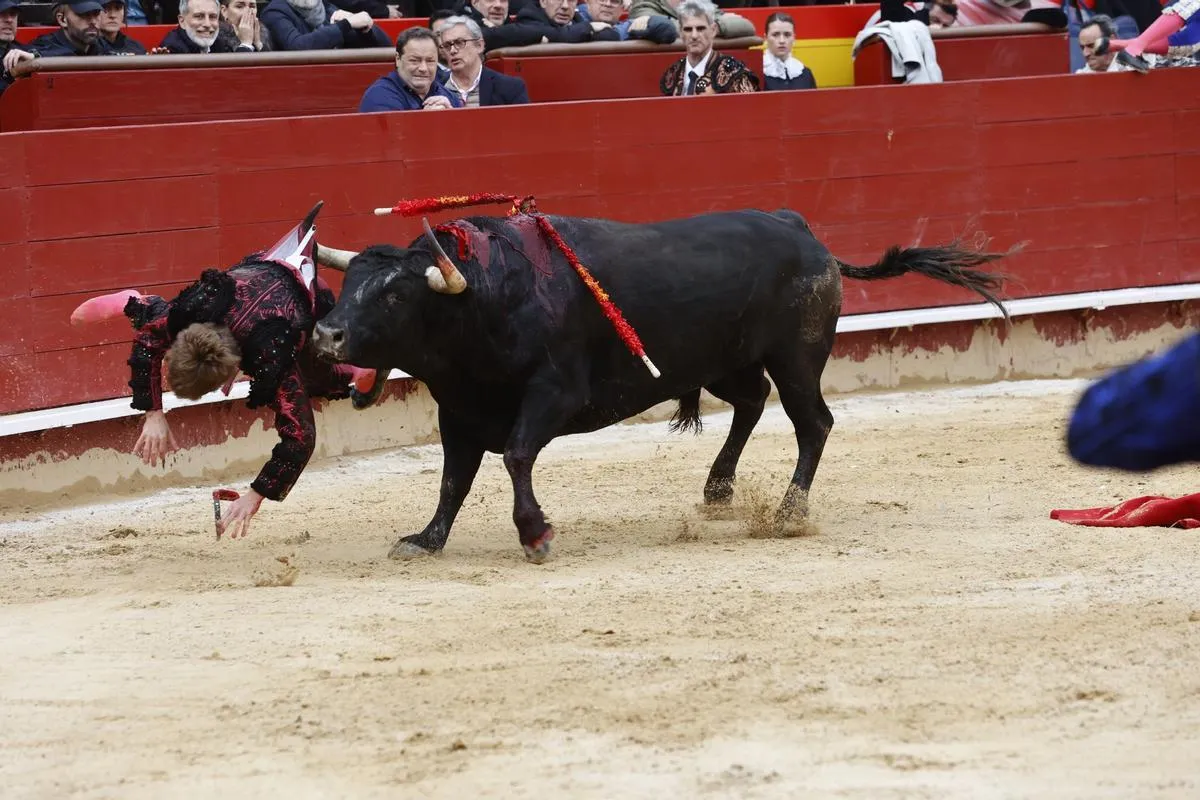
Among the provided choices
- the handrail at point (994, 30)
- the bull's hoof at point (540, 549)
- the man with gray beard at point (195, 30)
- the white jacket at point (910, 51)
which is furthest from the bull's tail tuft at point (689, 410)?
the handrail at point (994, 30)

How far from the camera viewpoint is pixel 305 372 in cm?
556

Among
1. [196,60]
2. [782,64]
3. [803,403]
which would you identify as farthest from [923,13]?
[803,403]

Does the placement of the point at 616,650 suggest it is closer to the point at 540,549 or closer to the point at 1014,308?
Result: the point at 540,549

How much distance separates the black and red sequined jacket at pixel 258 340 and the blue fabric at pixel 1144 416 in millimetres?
3516

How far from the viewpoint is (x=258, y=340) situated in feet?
17.1

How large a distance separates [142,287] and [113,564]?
68.3 inches

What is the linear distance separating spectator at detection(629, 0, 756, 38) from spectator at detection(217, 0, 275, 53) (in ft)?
6.32

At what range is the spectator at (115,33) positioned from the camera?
301 inches

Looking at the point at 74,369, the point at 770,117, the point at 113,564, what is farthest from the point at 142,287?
the point at 770,117

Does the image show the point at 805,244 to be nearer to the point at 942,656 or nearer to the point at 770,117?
the point at 942,656

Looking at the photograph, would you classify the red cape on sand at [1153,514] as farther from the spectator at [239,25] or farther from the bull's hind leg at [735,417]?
the spectator at [239,25]

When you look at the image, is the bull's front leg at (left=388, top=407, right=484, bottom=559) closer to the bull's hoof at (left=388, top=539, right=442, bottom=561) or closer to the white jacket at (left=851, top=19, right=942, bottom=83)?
the bull's hoof at (left=388, top=539, right=442, bottom=561)

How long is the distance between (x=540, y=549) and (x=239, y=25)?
3.72 metres

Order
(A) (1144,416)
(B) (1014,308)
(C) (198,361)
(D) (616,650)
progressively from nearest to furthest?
(A) (1144,416) < (D) (616,650) < (C) (198,361) < (B) (1014,308)
